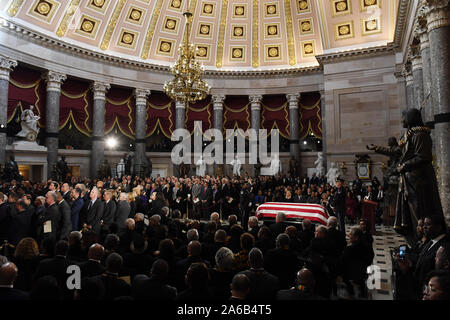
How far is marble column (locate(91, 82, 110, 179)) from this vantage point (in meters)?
18.0

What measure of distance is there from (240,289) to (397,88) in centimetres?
1678

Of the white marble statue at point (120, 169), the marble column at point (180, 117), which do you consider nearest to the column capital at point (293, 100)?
the marble column at point (180, 117)

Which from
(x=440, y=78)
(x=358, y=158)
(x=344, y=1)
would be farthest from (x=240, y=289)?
(x=344, y=1)

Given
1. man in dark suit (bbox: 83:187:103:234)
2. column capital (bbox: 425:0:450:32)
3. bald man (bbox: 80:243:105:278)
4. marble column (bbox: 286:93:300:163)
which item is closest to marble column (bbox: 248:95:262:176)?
marble column (bbox: 286:93:300:163)

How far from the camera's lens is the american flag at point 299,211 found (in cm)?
809

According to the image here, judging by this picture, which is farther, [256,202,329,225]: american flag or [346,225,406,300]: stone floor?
[256,202,329,225]: american flag

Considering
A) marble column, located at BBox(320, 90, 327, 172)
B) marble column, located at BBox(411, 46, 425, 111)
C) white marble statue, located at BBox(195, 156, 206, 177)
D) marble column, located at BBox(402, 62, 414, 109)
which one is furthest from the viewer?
white marble statue, located at BBox(195, 156, 206, 177)

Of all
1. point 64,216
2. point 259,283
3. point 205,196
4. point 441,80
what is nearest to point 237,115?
point 205,196

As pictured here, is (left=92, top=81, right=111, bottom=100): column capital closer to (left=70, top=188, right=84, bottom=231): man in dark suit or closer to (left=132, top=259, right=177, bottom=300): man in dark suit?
(left=70, top=188, right=84, bottom=231): man in dark suit

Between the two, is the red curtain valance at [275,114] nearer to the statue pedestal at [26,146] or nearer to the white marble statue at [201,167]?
the white marble statue at [201,167]

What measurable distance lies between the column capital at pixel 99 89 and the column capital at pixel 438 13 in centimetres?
1682

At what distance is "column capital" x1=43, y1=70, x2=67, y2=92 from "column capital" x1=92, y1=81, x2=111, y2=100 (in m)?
1.97

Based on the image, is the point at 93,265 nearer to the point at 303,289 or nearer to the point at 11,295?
the point at 11,295

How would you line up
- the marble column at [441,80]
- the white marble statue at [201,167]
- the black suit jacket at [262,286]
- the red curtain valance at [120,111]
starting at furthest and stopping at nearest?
the white marble statue at [201,167] → the red curtain valance at [120,111] → the marble column at [441,80] → the black suit jacket at [262,286]
